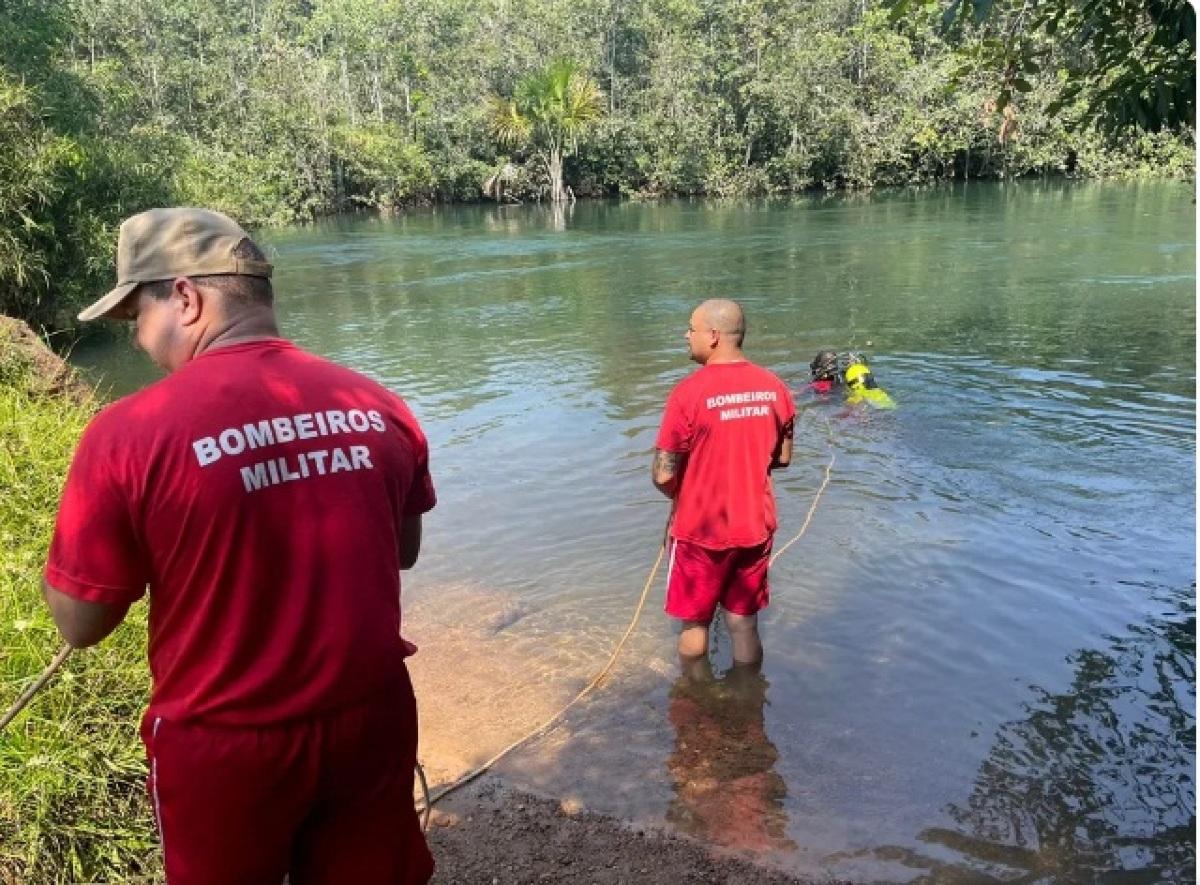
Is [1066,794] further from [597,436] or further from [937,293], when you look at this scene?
[937,293]

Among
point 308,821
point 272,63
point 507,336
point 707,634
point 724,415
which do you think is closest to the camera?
point 308,821

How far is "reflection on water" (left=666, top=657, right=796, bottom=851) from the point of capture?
390 cm

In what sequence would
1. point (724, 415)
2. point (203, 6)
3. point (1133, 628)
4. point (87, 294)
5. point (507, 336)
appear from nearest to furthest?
point (724, 415)
point (1133, 628)
point (87, 294)
point (507, 336)
point (203, 6)

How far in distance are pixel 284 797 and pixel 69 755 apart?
1.72 metres

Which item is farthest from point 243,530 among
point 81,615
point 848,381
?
point 848,381

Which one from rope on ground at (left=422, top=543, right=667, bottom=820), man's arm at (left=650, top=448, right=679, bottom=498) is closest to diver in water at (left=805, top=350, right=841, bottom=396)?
rope on ground at (left=422, top=543, right=667, bottom=820)

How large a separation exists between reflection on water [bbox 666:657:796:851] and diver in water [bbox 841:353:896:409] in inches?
234

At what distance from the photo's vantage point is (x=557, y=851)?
3701mm

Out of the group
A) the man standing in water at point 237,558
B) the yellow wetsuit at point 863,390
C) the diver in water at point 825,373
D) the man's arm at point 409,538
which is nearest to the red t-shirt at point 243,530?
the man standing in water at point 237,558

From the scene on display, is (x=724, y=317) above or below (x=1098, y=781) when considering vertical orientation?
above

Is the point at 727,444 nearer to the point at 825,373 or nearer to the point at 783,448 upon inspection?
the point at 783,448

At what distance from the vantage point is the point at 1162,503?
7.61 meters

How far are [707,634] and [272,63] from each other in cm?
5484

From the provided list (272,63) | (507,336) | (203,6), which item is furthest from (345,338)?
(203,6)
